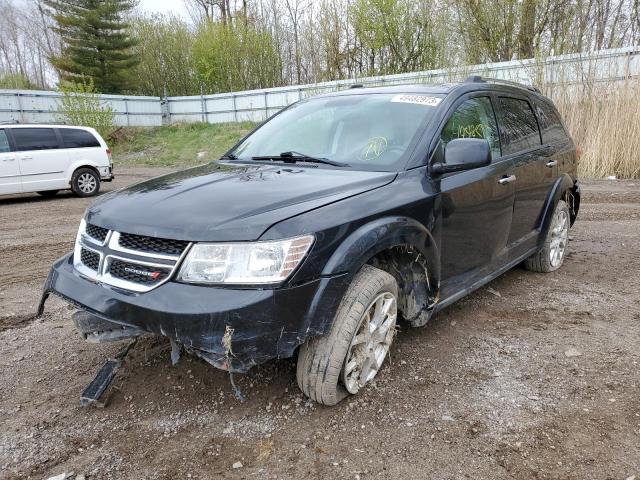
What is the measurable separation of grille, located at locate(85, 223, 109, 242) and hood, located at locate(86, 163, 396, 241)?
0.03 meters

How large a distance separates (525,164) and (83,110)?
21379 millimetres

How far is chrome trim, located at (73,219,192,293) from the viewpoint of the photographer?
222cm

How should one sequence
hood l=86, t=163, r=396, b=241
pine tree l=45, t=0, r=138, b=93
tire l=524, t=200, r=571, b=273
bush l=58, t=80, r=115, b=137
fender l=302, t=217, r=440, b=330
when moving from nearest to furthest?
hood l=86, t=163, r=396, b=241, fender l=302, t=217, r=440, b=330, tire l=524, t=200, r=571, b=273, bush l=58, t=80, r=115, b=137, pine tree l=45, t=0, r=138, b=93

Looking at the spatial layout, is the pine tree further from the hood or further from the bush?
the hood

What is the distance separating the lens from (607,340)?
3.37 m

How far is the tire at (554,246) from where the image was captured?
15.3 ft

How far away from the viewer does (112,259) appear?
7.97 ft

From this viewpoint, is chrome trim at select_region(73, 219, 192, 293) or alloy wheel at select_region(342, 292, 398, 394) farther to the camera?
alloy wheel at select_region(342, 292, 398, 394)

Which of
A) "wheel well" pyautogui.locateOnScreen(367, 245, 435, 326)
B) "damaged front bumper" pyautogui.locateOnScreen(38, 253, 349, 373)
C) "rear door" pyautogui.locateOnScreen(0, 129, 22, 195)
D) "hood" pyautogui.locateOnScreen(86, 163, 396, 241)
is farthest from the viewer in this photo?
"rear door" pyautogui.locateOnScreen(0, 129, 22, 195)

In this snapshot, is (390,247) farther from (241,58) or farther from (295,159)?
(241,58)

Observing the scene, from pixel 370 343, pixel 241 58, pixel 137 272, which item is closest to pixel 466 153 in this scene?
pixel 370 343

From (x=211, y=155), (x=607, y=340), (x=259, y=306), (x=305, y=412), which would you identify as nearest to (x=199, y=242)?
(x=259, y=306)

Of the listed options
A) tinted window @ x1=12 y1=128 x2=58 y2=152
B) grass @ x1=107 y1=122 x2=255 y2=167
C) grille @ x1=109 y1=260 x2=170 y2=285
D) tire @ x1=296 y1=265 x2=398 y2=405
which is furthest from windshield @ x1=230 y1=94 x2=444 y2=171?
grass @ x1=107 y1=122 x2=255 y2=167

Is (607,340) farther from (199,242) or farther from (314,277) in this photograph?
(199,242)
